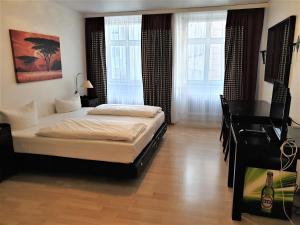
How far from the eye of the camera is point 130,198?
2.48 meters

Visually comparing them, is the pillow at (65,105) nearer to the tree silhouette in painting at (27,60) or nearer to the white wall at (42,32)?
the white wall at (42,32)

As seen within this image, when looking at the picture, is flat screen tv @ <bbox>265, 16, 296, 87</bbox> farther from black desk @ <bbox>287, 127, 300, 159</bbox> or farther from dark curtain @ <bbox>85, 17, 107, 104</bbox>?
dark curtain @ <bbox>85, 17, 107, 104</bbox>

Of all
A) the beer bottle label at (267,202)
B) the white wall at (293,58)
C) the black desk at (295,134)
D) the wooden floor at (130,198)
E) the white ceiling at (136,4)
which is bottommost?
the wooden floor at (130,198)

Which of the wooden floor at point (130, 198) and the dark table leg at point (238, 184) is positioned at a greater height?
the dark table leg at point (238, 184)

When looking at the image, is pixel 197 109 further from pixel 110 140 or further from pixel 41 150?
pixel 41 150

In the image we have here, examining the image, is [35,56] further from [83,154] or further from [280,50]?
[280,50]

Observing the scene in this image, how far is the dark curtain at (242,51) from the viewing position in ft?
14.8

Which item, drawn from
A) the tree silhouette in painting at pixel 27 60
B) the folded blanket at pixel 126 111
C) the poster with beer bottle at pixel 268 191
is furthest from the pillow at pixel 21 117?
the poster with beer bottle at pixel 268 191

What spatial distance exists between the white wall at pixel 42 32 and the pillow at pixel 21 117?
0.28 meters

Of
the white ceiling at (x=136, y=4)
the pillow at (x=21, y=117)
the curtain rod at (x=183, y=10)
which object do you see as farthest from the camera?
the curtain rod at (x=183, y=10)

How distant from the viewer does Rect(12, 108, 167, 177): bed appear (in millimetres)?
2604

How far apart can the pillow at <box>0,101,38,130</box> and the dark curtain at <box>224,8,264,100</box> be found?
363 cm

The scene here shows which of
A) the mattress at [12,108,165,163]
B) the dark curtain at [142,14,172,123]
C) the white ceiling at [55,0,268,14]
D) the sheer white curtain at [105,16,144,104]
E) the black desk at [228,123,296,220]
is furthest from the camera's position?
the sheer white curtain at [105,16,144,104]

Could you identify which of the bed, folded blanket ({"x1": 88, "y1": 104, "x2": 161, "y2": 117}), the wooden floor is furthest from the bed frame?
folded blanket ({"x1": 88, "y1": 104, "x2": 161, "y2": 117})
